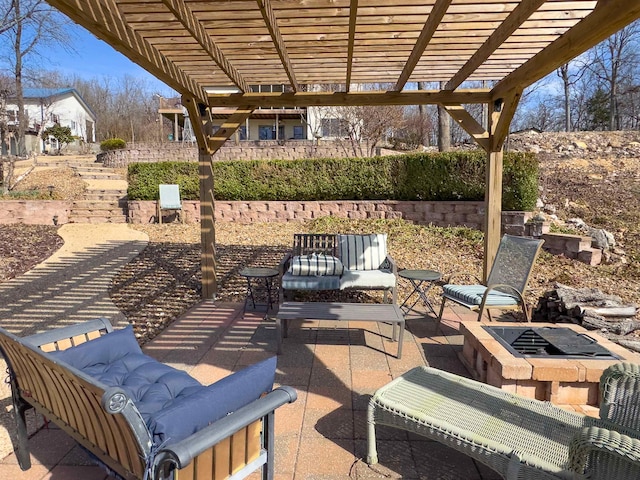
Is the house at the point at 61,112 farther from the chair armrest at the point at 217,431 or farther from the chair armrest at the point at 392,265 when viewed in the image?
the chair armrest at the point at 217,431

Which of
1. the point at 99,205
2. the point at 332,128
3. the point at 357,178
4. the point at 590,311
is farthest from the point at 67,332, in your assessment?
the point at 332,128

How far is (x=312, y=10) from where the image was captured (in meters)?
3.39

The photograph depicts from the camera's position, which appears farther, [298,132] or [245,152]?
[298,132]

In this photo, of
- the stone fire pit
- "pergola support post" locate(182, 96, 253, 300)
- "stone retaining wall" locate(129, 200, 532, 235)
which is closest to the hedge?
"stone retaining wall" locate(129, 200, 532, 235)

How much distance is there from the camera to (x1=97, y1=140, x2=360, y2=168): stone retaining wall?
19.3m

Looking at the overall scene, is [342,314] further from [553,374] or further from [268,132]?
[268,132]

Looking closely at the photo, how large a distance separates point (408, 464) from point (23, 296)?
5.85m

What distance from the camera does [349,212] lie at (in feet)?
33.9

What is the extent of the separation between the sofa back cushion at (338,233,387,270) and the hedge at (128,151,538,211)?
441cm

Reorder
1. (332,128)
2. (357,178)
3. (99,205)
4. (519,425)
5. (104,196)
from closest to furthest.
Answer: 1. (519,425)
2. (357,178)
3. (99,205)
4. (104,196)
5. (332,128)

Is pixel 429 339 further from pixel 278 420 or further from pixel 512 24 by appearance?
pixel 512 24

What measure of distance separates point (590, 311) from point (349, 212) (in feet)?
22.0

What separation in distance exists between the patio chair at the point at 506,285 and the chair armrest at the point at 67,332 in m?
3.21

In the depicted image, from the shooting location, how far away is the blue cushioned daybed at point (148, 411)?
55.8 inches
